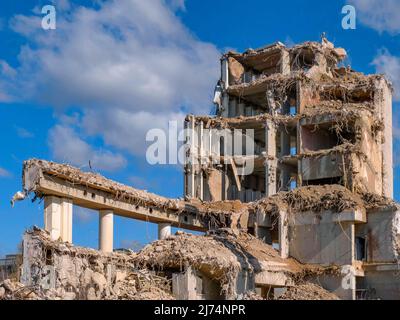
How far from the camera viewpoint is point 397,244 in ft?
100

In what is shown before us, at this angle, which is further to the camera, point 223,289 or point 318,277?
point 318,277

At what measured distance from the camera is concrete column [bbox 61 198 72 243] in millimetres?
28750

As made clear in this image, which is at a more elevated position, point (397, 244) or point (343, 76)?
point (343, 76)

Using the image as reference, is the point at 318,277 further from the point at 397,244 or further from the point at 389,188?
the point at 389,188

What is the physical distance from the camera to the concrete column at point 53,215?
28.3 m

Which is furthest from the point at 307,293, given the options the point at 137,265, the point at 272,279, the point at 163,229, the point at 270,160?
the point at 270,160

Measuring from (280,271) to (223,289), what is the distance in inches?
175

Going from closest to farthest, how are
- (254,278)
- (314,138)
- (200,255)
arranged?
1. (200,255)
2. (254,278)
3. (314,138)

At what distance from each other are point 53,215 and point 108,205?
3.37m

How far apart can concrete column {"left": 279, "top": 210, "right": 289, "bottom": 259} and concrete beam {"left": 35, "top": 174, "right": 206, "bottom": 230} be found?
5596 mm

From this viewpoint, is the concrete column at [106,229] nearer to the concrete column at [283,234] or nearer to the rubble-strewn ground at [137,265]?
the rubble-strewn ground at [137,265]

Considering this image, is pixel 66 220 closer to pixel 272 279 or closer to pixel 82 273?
pixel 82 273

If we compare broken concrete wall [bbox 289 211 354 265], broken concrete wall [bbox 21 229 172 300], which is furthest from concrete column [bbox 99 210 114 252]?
broken concrete wall [bbox 289 211 354 265]
